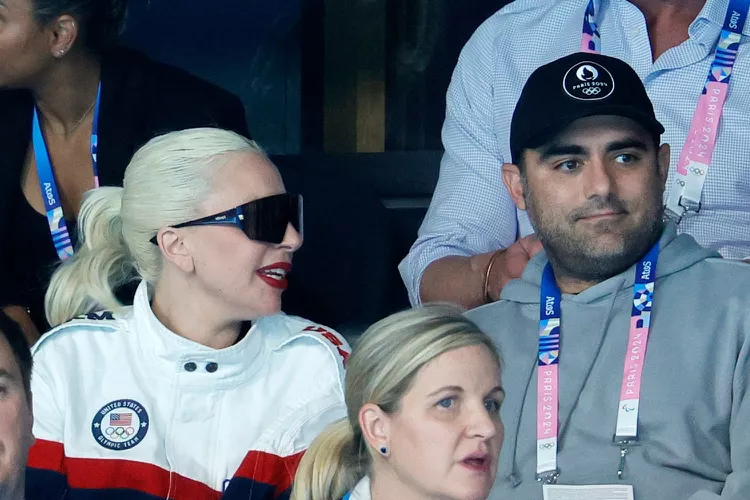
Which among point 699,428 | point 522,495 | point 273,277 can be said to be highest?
point 273,277

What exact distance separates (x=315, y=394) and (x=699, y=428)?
79 cm

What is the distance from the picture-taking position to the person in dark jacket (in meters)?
3.21

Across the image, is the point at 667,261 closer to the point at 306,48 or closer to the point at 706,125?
the point at 706,125

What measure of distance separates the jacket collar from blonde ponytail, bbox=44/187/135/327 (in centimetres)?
27

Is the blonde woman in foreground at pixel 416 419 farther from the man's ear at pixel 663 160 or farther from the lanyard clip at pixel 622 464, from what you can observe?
the man's ear at pixel 663 160

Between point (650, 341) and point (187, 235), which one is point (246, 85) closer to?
point (187, 235)

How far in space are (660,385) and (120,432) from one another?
1.11m

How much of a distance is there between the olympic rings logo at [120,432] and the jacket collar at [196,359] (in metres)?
0.14

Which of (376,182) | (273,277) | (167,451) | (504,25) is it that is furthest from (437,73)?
(167,451)

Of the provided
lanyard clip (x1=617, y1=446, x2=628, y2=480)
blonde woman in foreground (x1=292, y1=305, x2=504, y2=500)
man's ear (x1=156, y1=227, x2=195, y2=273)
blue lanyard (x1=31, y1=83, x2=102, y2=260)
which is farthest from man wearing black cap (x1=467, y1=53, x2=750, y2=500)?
blue lanyard (x1=31, y1=83, x2=102, y2=260)

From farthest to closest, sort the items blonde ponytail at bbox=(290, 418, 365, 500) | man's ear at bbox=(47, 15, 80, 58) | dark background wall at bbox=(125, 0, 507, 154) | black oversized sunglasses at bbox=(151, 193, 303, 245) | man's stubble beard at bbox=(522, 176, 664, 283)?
dark background wall at bbox=(125, 0, 507, 154)
man's ear at bbox=(47, 15, 80, 58)
black oversized sunglasses at bbox=(151, 193, 303, 245)
man's stubble beard at bbox=(522, 176, 664, 283)
blonde ponytail at bbox=(290, 418, 365, 500)

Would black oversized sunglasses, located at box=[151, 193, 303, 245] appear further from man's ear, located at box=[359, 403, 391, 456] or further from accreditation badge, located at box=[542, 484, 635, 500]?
accreditation badge, located at box=[542, 484, 635, 500]

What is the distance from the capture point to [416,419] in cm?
213

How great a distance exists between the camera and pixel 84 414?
2.59 metres
